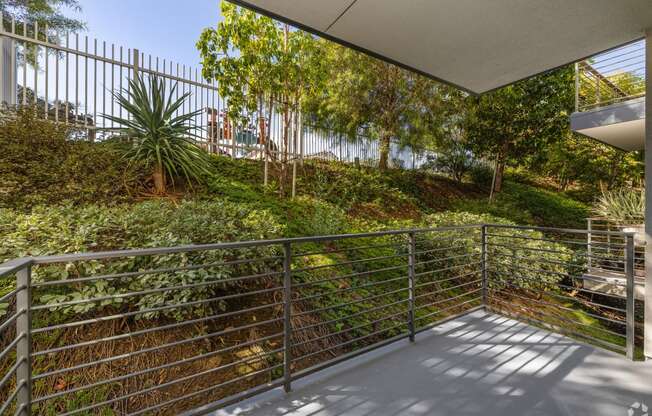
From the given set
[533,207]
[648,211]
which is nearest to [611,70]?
[648,211]

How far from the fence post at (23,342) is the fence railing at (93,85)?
3.95 m

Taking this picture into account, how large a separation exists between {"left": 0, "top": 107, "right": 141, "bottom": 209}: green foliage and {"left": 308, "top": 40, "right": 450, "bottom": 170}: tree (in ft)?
15.5

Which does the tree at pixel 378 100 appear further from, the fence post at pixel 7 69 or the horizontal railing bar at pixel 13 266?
the horizontal railing bar at pixel 13 266

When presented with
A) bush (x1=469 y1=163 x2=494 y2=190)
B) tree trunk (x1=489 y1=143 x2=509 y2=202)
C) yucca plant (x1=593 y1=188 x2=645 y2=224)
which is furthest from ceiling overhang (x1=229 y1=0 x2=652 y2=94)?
bush (x1=469 y1=163 x2=494 y2=190)

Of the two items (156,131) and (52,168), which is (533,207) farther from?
(52,168)

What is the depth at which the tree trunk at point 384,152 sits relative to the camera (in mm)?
8416

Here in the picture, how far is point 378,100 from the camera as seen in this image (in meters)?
Result: 8.05

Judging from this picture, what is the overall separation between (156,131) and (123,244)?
97.5 inches

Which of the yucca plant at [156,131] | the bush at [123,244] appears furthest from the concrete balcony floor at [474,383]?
the yucca plant at [156,131]

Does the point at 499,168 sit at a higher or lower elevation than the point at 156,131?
higher

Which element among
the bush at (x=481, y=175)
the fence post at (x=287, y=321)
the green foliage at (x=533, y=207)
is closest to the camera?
the fence post at (x=287, y=321)

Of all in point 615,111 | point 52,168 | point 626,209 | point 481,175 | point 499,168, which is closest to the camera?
point 52,168

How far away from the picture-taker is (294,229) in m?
4.34

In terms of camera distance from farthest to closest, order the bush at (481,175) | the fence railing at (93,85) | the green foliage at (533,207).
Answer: the bush at (481,175), the green foliage at (533,207), the fence railing at (93,85)
